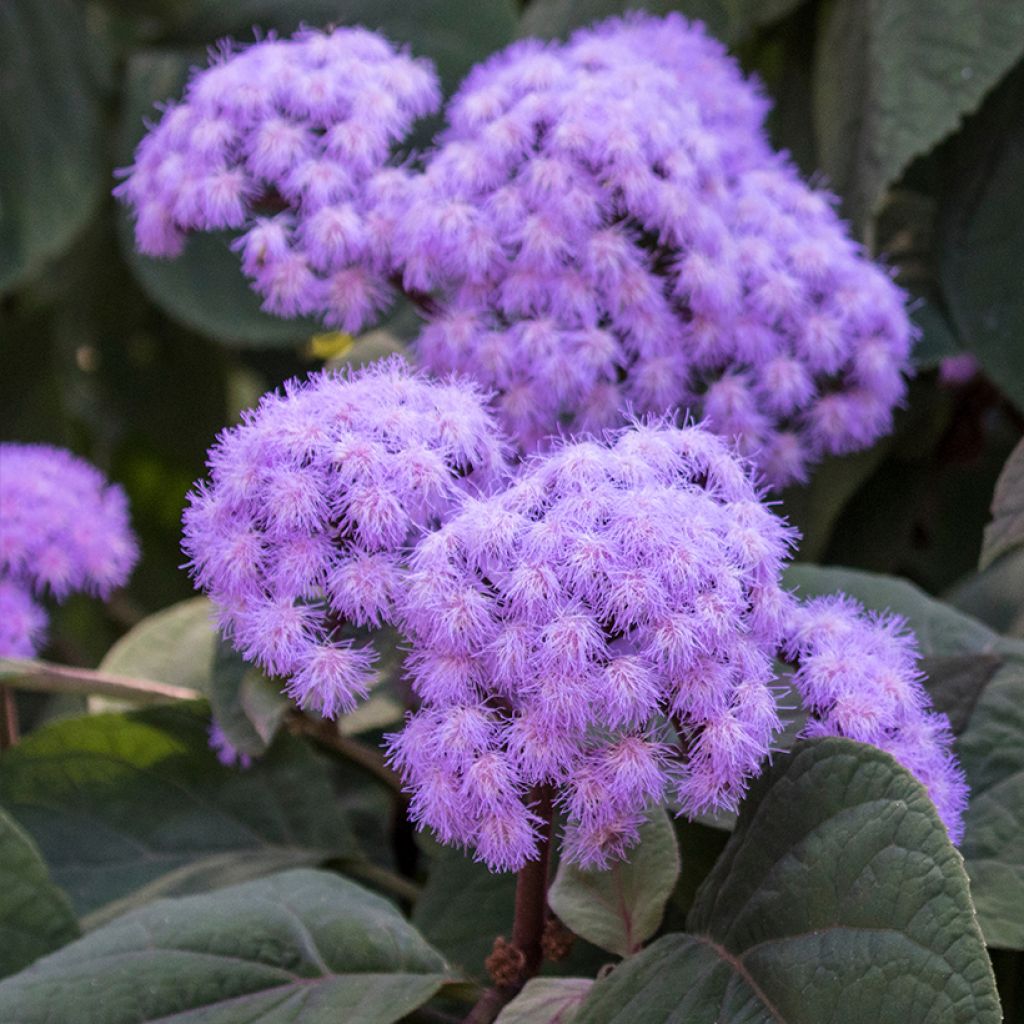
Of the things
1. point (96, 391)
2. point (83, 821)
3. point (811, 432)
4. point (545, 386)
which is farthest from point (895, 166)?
point (96, 391)

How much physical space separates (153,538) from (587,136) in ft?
3.01

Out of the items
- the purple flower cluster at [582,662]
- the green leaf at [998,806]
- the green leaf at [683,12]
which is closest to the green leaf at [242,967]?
the purple flower cluster at [582,662]

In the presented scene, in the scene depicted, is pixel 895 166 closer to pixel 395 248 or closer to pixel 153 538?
pixel 395 248

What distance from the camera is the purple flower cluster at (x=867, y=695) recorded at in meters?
0.58

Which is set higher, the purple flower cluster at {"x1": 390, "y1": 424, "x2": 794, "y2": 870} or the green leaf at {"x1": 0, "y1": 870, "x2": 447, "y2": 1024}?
the purple flower cluster at {"x1": 390, "y1": 424, "x2": 794, "y2": 870}

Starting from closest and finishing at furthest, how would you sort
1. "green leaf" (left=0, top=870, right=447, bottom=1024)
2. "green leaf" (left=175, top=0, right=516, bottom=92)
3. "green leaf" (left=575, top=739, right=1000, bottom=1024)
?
"green leaf" (left=575, top=739, right=1000, bottom=1024)
"green leaf" (left=0, top=870, right=447, bottom=1024)
"green leaf" (left=175, top=0, right=516, bottom=92)

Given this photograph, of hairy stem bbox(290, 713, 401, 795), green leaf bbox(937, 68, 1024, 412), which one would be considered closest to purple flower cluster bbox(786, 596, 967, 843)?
hairy stem bbox(290, 713, 401, 795)

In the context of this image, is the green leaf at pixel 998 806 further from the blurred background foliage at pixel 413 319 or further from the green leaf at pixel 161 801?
the green leaf at pixel 161 801

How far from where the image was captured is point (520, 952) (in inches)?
25.6

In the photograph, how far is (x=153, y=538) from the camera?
1.54 metres

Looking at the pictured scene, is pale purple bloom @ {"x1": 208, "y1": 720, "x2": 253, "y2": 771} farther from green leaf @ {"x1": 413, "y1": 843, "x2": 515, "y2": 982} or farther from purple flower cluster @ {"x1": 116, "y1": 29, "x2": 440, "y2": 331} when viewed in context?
purple flower cluster @ {"x1": 116, "y1": 29, "x2": 440, "y2": 331}

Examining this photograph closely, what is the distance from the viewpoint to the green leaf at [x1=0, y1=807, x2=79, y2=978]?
73cm

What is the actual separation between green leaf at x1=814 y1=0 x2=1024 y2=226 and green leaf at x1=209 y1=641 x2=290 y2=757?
502 millimetres

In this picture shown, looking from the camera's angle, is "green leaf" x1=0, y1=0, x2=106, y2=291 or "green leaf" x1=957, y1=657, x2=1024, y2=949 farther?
"green leaf" x1=0, y1=0, x2=106, y2=291
